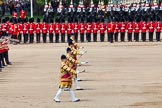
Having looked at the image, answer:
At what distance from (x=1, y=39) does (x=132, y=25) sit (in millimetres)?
12880

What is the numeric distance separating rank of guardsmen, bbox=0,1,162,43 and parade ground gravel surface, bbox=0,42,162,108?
2350 mm

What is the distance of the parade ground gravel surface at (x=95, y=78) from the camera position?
20281 millimetres

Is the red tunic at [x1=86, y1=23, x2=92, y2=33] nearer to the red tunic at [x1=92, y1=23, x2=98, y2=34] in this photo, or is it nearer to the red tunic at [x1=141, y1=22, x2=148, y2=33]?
the red tunic at [x1=92, y1=23, x2=98, y2=34]

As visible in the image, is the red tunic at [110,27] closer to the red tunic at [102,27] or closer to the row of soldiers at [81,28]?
the row of soldiers at [81,28]

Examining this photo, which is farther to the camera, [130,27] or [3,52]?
[130,27]

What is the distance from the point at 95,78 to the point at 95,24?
55.6ft

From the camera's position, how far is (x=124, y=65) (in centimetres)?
3039

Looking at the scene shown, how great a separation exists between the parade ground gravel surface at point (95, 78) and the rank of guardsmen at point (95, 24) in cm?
235

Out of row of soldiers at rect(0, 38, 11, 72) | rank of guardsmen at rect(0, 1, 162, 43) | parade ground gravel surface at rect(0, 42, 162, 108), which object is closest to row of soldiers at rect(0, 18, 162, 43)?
rank of guardsmen at rect(0, 1, 162, 43)

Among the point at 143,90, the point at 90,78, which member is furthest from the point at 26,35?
the point at 143,90

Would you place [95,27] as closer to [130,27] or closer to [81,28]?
[81,28]

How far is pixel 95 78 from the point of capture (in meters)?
25.9

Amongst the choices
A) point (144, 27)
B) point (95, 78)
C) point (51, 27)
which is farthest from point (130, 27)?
point (95, 78)

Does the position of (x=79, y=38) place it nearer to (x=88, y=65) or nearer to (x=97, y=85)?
(x=88, y=65)
